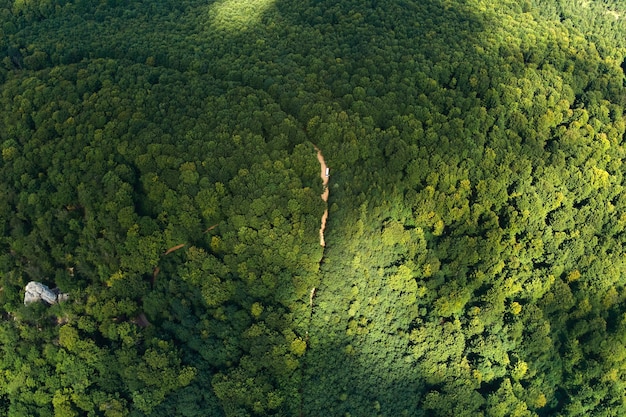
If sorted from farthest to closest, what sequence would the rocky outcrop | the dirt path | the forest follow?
the dirt path → the forest → the rocky outcrop

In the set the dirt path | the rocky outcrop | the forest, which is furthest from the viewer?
the dirt path

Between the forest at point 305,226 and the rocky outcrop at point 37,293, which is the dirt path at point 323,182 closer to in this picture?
the forest at point 305,226

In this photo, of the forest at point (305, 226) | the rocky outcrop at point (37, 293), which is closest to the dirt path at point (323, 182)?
the forest at point (305, 226)

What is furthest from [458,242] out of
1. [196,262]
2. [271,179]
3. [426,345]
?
[196,262]

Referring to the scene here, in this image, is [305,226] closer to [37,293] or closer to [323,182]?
[323,182]

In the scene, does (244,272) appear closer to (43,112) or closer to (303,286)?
(303,286)

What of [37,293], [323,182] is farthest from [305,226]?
[37,293]

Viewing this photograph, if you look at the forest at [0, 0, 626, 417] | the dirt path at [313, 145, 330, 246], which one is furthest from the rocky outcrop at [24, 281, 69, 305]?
the dirt path at [313, 145, 330, 246]

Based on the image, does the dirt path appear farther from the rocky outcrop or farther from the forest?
the rocky outcrop
